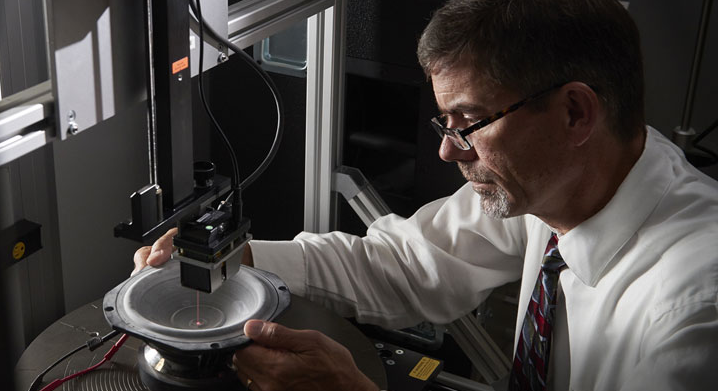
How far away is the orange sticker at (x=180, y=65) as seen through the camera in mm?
882

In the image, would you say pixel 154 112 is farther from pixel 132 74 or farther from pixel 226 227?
pixel 226 227

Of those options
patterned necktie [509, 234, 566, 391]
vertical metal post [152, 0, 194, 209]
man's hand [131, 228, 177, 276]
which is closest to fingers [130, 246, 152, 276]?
man's hand [131, 228, 177, 276]

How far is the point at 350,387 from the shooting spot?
1.04 meters

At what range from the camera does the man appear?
975 mm

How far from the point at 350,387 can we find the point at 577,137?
1.50ft

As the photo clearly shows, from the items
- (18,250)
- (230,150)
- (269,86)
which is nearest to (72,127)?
(230,150)

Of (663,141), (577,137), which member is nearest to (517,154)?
(577,137)

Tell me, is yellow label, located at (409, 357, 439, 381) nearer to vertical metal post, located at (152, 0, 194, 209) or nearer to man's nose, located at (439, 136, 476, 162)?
man's nose, located at (439, 136, 476, 162)

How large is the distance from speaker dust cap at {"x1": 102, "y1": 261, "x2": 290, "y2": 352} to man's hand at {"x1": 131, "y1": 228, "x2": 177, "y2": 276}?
0.17 feet

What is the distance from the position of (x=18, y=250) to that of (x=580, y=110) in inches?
46.8

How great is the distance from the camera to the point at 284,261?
1318 mm

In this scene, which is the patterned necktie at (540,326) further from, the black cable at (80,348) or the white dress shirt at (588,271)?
the black cable at (80,348)

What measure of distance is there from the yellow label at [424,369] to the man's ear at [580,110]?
46 cm

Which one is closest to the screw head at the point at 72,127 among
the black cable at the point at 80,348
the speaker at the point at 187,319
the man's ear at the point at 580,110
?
the speaker at the point at 187,319
